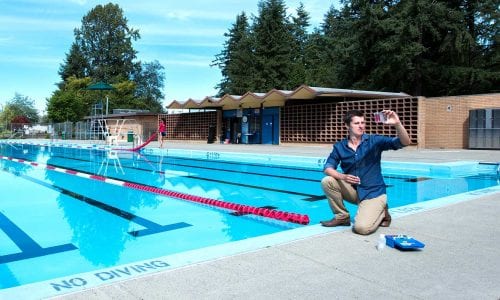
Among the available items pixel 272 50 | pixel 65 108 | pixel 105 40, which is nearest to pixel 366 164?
pixel 272 50

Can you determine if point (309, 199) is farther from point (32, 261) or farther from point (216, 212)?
point (32, 261)

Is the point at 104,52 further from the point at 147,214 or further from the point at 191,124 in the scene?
the point at 147,214

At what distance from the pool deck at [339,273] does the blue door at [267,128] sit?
21.9 metres

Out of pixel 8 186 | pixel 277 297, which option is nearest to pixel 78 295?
Result: pixel 277 297

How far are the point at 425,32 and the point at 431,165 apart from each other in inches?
842

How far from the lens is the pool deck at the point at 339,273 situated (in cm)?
272

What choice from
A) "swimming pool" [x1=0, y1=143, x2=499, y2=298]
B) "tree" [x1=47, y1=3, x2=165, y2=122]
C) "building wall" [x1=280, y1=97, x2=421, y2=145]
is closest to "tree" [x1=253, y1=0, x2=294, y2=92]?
"building wall" [x1=280, y1=97, x2=421, y2=145]

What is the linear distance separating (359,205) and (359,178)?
30 centimetres

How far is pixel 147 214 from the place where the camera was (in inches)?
249

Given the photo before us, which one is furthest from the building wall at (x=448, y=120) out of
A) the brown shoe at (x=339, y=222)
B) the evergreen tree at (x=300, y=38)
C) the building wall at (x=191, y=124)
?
the evergreen tree at (x=300, y=38)

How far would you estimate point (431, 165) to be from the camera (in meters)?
11.3

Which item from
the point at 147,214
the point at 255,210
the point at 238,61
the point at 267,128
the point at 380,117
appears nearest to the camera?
the point at 380,117

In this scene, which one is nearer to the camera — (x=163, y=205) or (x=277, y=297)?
(x=277, y=297)

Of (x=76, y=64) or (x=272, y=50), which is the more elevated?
(x=76, y=64)
